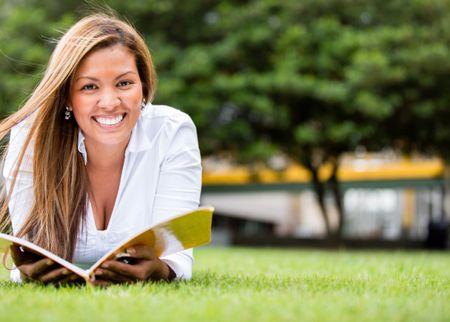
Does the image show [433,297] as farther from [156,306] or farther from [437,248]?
[437,248]

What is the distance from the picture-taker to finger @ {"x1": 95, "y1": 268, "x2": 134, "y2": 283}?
3.25 m

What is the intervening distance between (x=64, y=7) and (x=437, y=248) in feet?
41.2

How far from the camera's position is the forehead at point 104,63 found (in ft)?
11.5

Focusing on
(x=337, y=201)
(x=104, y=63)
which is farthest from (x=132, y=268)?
(x=337, y=201)

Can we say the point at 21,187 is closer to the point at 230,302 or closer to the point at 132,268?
the point at 132,268

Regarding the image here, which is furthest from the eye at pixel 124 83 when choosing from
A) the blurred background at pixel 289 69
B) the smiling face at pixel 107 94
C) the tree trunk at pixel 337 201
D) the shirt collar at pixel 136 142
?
the tree trunk at pixel 337 201

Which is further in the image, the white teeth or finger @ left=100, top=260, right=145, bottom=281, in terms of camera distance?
the white teeth

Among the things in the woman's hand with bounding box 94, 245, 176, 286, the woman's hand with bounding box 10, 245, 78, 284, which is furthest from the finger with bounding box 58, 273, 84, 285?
the woman's hand with bounding box 94, 245, 176, 286

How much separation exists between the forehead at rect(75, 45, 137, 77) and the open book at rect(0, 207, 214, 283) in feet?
2.80

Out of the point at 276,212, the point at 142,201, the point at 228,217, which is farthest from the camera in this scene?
the point at 276,212

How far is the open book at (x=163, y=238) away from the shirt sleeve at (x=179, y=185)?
27 centimetres

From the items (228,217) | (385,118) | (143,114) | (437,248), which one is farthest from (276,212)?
(143,114)

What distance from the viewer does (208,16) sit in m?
16.9

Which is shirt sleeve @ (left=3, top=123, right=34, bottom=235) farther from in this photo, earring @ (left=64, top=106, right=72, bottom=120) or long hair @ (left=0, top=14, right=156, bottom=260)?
earring @ (left=64, top=106, right=72, bottom=120)
